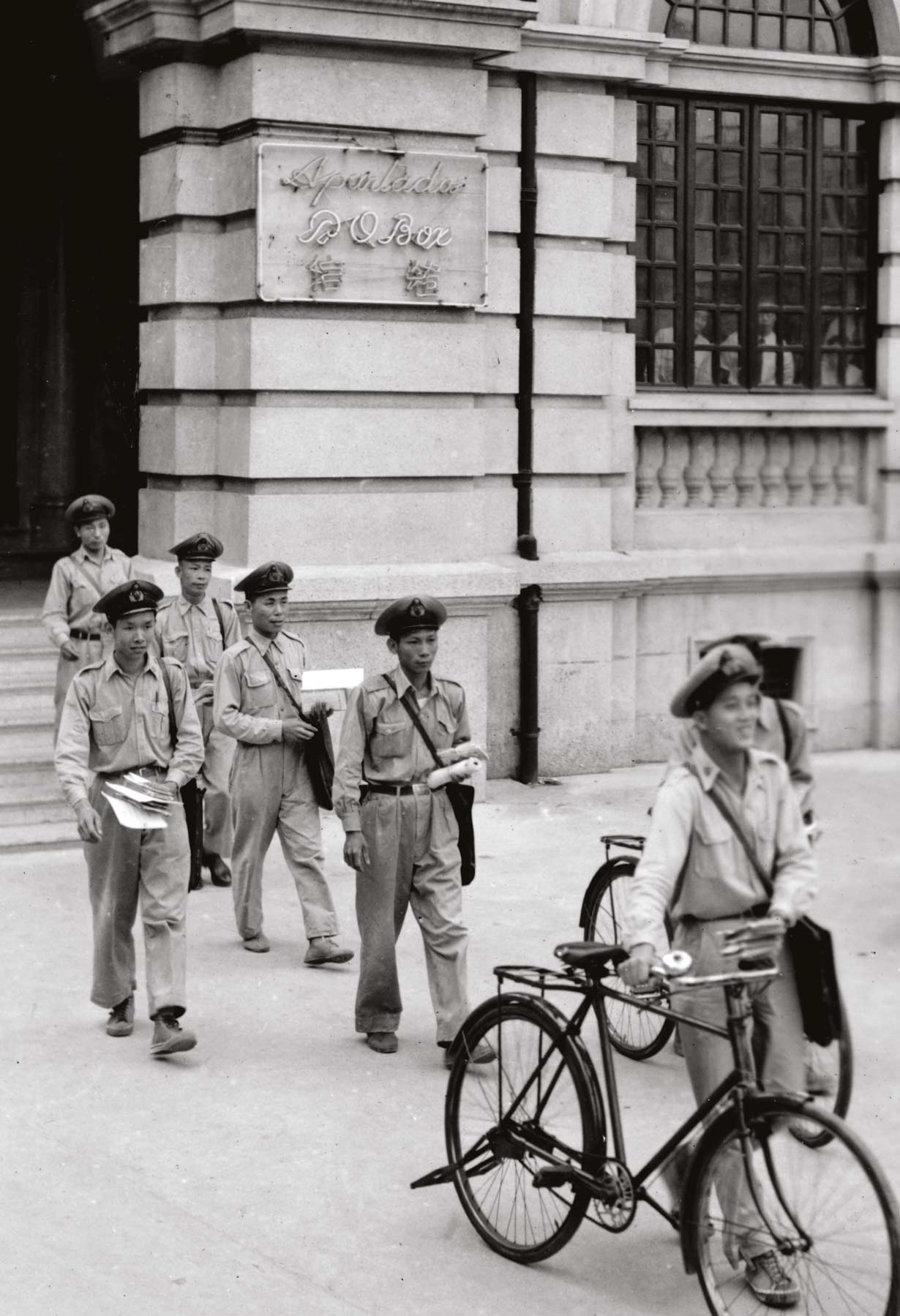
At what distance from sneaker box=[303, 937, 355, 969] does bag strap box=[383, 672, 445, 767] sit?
1637 millimetres

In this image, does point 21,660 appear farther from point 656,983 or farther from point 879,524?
point 656,983

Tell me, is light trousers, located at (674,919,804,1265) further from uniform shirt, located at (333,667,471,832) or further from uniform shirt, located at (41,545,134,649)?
uniform shirt, located at (41,545,134,649)

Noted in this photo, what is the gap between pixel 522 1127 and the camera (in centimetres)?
629

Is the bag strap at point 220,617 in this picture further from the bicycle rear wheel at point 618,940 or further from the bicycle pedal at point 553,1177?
the bicycle pedal at point 553,1177

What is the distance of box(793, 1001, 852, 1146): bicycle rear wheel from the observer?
6.99m

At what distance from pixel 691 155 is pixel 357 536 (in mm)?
4061

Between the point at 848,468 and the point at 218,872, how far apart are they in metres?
6.77

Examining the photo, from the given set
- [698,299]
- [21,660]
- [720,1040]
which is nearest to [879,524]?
[698,299]

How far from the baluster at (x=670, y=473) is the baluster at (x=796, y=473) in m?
1.00

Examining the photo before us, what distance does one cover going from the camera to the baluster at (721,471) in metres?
15.3

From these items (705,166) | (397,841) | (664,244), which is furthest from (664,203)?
(397,841)

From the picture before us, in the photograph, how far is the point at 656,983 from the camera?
19.4ft

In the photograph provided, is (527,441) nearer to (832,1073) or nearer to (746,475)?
(746,475)

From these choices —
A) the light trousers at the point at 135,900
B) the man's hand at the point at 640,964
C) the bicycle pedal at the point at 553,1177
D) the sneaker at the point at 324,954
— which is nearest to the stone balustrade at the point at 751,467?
the sneaker at the point at 324,954
